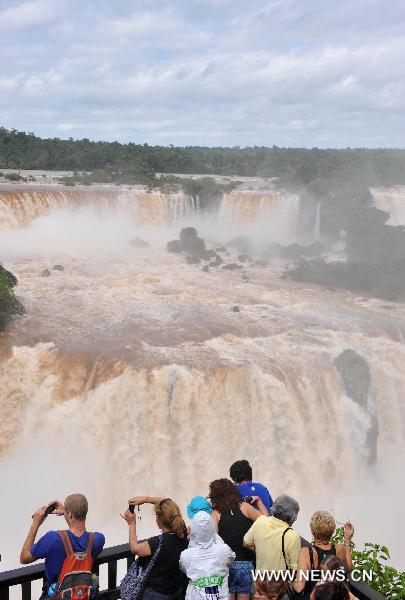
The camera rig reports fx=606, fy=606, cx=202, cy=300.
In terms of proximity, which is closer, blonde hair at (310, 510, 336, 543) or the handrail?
the handrail

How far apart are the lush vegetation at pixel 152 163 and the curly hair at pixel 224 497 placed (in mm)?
36854

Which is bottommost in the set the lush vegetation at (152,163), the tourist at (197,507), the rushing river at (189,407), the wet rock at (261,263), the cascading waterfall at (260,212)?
the rushing river at (189,407)

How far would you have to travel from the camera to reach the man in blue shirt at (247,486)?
481 cm

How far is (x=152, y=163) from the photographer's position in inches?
2004

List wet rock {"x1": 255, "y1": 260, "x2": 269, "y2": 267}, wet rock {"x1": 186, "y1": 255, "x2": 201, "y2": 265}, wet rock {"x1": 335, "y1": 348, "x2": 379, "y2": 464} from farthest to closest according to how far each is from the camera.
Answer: wet rock {"x1": 255, "y1": 260, "x2": 269, "y2": 267}, wet rock {"x1": 186, "y1": 255, "x2": 201, "y2": 265}, wet rock {"x1": 335, "y1": 348, "x2": 379, "y2": 464}

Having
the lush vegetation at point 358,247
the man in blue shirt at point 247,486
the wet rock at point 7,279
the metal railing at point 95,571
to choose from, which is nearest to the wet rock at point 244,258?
the lush vegetation at point 358,247

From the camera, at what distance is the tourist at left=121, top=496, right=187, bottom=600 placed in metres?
3.87

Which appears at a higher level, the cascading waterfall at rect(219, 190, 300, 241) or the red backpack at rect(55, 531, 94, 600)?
the cascading waterfall at rect(219, 190, 300, 241)

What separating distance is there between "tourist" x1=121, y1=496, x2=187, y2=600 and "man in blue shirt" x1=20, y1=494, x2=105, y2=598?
0.92 feet

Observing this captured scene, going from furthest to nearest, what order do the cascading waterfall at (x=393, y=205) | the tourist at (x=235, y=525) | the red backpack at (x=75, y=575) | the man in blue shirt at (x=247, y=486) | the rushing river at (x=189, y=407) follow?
1. the cascading waterfall at (x=393, y=205)
2. the rushing river at (x=189, y=407)
3. the man in blue shirt at (x=247, y=486)
4. the tourist at (x=235, y=525)
5. the red backpack at (x=75, y=575)

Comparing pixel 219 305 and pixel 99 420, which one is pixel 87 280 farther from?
pixel 99 420

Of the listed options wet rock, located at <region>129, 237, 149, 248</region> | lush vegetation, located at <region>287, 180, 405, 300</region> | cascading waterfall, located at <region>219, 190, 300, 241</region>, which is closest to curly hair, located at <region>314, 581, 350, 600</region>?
lush vegetation, located at <region>287, 180, 405, 300</region>

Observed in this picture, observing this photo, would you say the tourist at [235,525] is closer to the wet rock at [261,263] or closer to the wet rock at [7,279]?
the wet rock at [7,279]

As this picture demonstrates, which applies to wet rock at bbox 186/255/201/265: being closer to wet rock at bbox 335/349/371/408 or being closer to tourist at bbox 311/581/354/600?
wet rock at bbox 335/349/371/408
